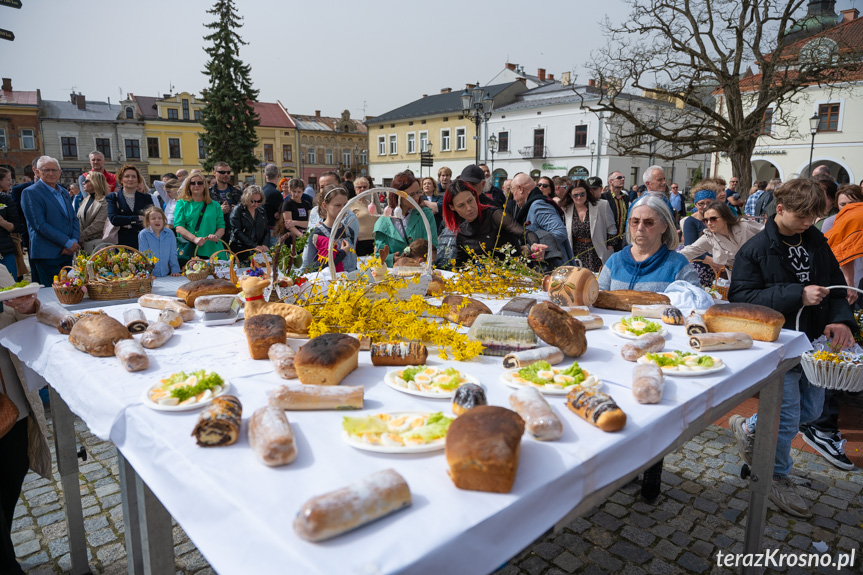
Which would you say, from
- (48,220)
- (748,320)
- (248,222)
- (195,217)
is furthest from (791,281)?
(48,220)

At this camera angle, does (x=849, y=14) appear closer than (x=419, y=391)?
No

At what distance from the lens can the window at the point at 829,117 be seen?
28609 mm

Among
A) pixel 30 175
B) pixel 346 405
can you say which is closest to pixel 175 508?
pixel 346 405

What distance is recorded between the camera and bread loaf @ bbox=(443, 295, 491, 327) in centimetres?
260

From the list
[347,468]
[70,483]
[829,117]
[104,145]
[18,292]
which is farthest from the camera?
[104,145]

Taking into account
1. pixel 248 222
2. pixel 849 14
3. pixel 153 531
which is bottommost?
pixel 153 531

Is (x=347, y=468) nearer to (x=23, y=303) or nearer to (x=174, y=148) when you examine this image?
(x=23, y=303)

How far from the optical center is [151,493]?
1.56 m

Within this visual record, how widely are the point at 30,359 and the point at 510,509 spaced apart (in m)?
2.43

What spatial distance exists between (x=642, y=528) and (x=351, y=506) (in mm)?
2681

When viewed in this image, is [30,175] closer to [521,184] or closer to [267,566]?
[521,184]

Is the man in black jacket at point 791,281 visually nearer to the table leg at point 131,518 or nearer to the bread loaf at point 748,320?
the bread loaf at point 748,320

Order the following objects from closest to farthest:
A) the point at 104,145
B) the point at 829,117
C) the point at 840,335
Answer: the point at 840,335
the point at 829,117
the point at 104,145

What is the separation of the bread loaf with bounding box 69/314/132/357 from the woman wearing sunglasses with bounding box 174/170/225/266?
13.8ft
